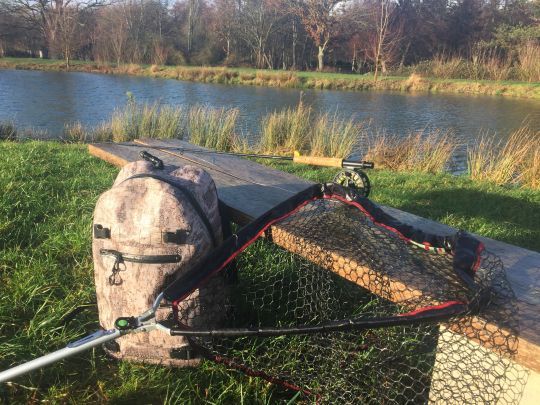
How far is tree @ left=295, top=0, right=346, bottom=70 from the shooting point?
41.6m

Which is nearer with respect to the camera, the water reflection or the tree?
the water reflection

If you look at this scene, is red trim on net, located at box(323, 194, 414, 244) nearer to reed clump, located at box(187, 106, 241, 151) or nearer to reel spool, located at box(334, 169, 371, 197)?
reel spool, located at box(334, 169, 371, 197)

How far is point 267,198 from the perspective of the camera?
8.52 feet

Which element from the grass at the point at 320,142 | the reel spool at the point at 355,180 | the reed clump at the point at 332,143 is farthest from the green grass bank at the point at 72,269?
the reed clump at the point at 332,143

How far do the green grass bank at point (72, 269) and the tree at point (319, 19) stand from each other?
40.3 m

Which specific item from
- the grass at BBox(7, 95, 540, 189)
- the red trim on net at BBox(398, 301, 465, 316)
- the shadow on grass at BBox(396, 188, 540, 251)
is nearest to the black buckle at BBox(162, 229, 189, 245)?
the red trim on net at BBox(398, 301, 465, 316)

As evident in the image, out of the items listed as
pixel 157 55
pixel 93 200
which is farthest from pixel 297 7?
pixel 93 200

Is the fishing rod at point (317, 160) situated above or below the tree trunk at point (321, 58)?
below

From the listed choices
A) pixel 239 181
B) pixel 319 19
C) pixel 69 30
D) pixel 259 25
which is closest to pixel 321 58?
pixel 319 19

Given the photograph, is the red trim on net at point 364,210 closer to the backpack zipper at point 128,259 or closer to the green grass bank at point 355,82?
the backpack zipper at point 128,259

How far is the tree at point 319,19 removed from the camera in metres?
41.6

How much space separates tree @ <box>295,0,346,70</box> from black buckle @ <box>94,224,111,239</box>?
4349 cm

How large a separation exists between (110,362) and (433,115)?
16.0 m

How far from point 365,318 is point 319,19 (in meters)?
44.7
